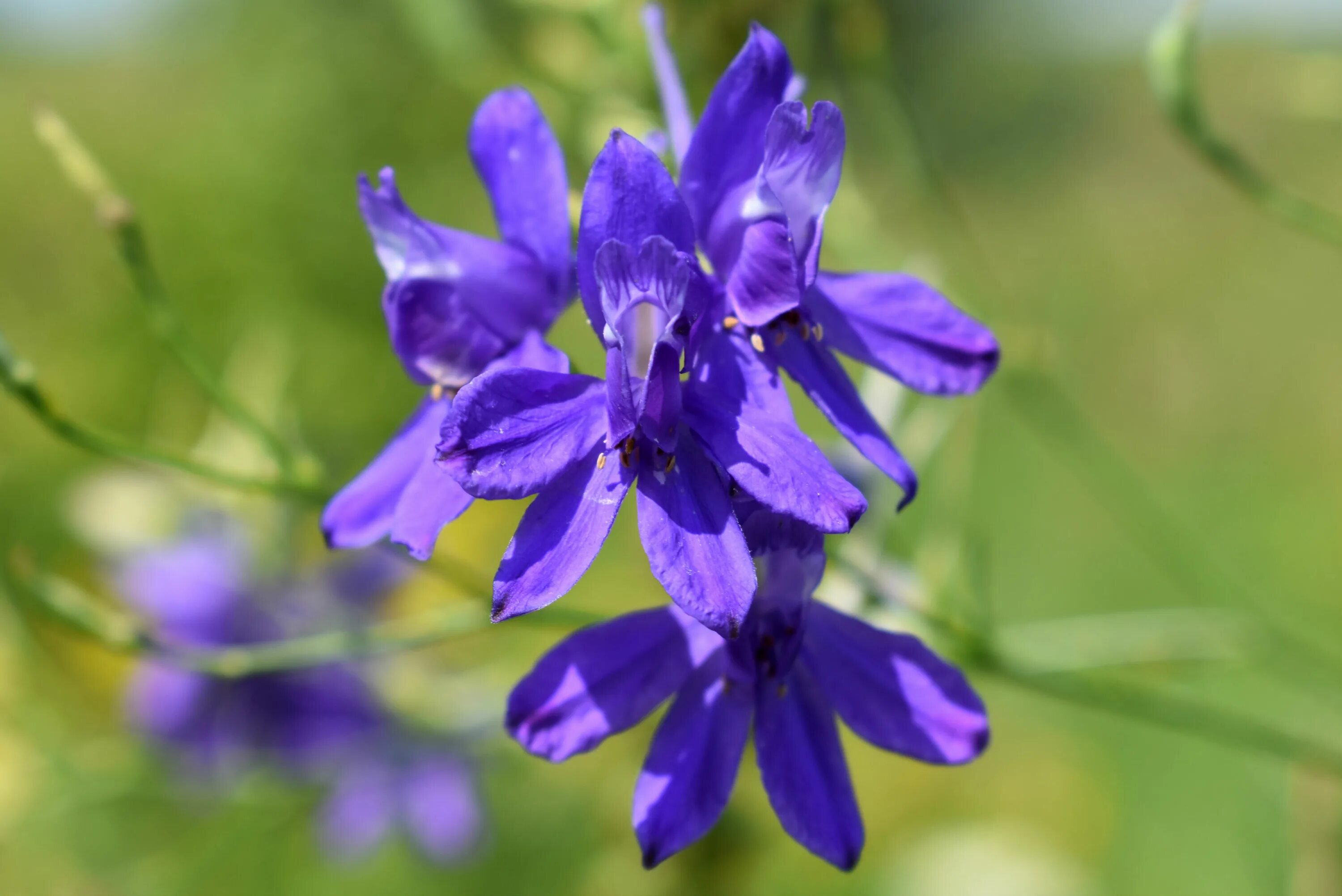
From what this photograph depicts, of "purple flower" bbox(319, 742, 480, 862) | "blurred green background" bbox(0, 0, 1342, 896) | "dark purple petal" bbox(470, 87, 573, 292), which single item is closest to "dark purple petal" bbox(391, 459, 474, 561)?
"dark purple petal" bbox(470, 87, 573, 292)

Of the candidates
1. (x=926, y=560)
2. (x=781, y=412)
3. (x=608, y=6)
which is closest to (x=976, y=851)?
(x=926, y=560)

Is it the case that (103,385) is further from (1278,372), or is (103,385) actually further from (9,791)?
(1278,372)

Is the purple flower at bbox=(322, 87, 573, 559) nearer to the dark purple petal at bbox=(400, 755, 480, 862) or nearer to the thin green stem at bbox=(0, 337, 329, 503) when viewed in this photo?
the thin green stem at bbox=(0, 337, 329, 503)

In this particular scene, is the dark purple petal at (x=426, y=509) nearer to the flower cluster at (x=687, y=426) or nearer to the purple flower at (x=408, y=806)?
the flower cluster at (x=687, y=426)

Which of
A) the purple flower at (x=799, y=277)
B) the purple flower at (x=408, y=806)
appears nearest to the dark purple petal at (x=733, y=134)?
the purple flower at (x=799, y=277)

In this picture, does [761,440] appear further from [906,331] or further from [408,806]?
[408,806]
